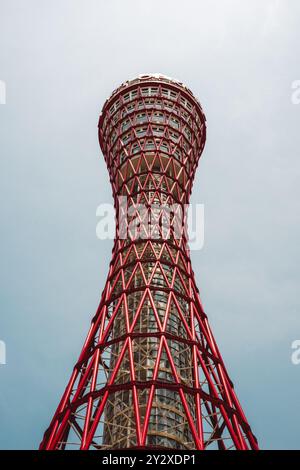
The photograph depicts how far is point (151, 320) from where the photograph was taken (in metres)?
29.6

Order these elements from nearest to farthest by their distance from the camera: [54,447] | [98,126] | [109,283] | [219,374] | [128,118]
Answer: [54,447] → [219,374] → [109,283] → [128,118] → [98,126]

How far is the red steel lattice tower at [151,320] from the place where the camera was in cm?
2206

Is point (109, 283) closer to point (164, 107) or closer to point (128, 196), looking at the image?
point (128, 196)

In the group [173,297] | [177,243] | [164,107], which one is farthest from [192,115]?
[173,297]

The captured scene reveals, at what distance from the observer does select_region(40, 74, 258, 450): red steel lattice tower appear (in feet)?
72.4

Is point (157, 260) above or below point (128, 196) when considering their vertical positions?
below

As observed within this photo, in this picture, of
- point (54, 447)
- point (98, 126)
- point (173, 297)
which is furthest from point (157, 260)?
point (98, 126)

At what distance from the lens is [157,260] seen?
94.3ft

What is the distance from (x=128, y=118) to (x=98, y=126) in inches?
157
